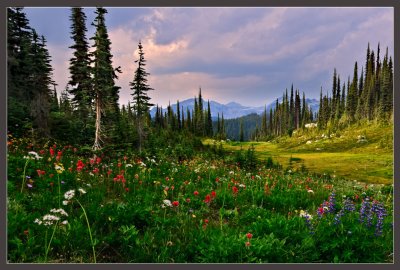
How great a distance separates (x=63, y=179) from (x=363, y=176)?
27955 millimetres

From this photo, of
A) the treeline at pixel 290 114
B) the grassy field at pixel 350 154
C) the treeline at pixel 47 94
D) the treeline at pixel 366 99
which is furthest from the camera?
the treeline at pixel 290 114

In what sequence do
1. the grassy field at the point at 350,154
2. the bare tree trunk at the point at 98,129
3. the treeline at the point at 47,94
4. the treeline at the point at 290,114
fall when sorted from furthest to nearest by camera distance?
1. the treeline at the point at 290,114
2. the grassy field at the point at 350,154
3. the bare tree trunk at the point at 98,129
4. the treeline at the point at 47,94

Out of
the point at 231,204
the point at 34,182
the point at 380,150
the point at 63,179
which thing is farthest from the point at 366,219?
the point at 380,150

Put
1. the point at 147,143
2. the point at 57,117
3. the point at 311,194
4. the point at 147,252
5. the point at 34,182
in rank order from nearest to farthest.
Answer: the point at 147,252, the point at 34,182, the point at 311,194, the point at 57,117, the point at 147,143

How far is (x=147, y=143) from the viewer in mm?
19766

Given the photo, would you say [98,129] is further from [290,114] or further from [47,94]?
[290,114]

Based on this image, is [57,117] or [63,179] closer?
[63,179]

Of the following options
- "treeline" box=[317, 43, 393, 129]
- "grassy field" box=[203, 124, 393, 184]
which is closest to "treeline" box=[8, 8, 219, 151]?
"grassy field" box=[203, 124, 393, 184]

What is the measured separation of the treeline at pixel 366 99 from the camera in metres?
70.8

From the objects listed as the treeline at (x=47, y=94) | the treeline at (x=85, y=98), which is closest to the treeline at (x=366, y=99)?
the treeline at (x=85, y=98)

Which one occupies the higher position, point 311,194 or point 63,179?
point 63,179

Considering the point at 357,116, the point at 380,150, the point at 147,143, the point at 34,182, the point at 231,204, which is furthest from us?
the point at 357,116

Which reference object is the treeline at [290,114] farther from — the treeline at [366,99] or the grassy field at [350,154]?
the grassy field at [350,154]

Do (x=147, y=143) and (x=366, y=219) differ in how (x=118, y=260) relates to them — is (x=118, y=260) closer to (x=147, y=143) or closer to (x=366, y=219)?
(x=366, y=219)
